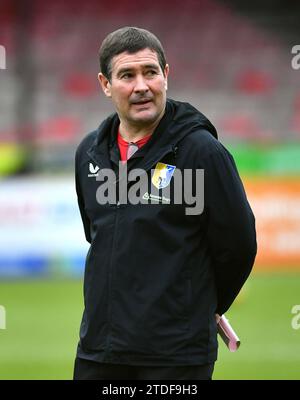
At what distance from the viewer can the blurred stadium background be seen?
8.55m

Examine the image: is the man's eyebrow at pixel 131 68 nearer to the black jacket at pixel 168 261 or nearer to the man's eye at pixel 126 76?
the man's eye at pixel 126 76

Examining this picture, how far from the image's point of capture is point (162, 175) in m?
3.47

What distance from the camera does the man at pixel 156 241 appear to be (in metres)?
3.38

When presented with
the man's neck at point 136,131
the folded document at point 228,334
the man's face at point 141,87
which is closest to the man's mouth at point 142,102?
the man's face at point 141,87

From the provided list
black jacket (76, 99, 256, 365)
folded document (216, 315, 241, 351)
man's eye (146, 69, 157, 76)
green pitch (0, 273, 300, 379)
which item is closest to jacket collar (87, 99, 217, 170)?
black jacket (76, 99, 256, 365)

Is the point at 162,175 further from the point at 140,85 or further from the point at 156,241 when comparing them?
the point at 140,85

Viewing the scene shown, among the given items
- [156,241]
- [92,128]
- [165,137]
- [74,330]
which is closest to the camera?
[156,241]

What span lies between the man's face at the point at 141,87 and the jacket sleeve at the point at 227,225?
0.32 metres

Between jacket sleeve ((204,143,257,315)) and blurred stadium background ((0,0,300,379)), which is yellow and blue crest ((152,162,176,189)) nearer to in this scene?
jacket sleeve ((204,143,257,315))

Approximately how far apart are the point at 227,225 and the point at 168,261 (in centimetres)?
29

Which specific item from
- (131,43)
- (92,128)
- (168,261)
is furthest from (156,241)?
(92,128)

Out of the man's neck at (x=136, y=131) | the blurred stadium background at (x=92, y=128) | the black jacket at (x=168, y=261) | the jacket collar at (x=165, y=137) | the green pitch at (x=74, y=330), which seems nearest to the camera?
the black jacket at (x=168, y=261)

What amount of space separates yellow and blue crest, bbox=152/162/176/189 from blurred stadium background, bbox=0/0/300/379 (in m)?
3.58

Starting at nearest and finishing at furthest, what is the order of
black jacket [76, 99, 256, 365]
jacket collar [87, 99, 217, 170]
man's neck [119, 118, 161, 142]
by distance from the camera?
black jacket [76, 99, 256, 365] < jacket collar [87, 99, 217, 170] < man's neck [119, 118, 161, 142]
